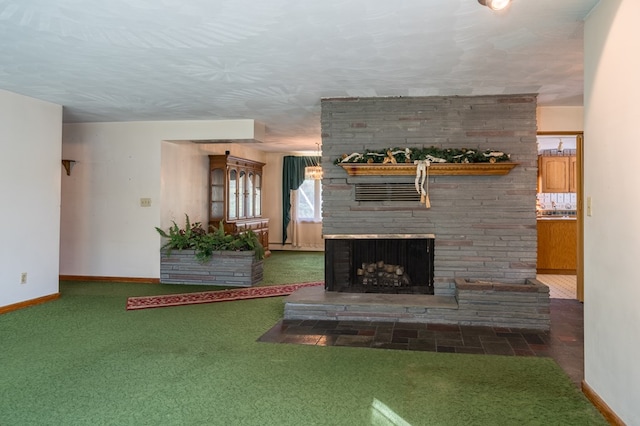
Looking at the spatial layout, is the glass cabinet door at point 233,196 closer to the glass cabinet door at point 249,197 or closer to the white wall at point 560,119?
the glass cabinet door at point 249,197

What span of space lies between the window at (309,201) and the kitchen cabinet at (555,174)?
4640 mm

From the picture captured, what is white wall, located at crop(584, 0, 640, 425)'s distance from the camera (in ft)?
7.00

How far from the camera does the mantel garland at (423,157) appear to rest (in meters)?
4.59

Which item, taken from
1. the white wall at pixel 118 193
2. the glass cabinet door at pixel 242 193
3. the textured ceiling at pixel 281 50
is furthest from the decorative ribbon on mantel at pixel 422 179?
the glass cabinet door at pixel 242 193

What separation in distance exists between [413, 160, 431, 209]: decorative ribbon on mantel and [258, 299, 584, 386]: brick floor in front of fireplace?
4.24ft

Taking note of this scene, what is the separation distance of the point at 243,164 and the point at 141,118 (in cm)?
260

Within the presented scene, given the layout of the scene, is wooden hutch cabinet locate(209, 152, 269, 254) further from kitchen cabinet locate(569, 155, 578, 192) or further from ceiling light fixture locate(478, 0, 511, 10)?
ceiling light fixture locate(478, 0, 511, 10)

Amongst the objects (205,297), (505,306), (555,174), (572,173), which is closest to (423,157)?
(505,306)

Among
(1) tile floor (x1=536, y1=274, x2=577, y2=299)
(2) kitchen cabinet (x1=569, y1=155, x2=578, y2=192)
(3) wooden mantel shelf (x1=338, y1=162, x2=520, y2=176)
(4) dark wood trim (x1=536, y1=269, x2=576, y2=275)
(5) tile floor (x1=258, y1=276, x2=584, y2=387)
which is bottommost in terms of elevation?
(5) tile floor (x1=258, y1=276, x2=584, y2=387)

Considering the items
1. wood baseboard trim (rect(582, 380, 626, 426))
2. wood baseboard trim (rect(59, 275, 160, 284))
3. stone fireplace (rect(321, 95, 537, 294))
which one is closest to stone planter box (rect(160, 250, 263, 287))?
wood baseboard trim (rect(59, 275, 160, 284))

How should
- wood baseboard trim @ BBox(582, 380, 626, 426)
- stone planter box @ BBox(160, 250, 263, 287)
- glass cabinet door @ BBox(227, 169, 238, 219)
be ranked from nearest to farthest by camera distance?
wood baseboard trim @ BBox(582, 380, 626, 426)
stone planter box @ BBox(160, 250, 263, 287)
glass cabinet door @ BBox(227, 169, 238, 219)

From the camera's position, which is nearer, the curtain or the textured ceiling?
the textured ceiling

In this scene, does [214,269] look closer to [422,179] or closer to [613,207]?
[422,179]

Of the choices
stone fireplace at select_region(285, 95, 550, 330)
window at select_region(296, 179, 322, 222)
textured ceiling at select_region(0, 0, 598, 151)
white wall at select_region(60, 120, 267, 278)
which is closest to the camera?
textured ceiling at select_region(0, 0, 598, 151)
